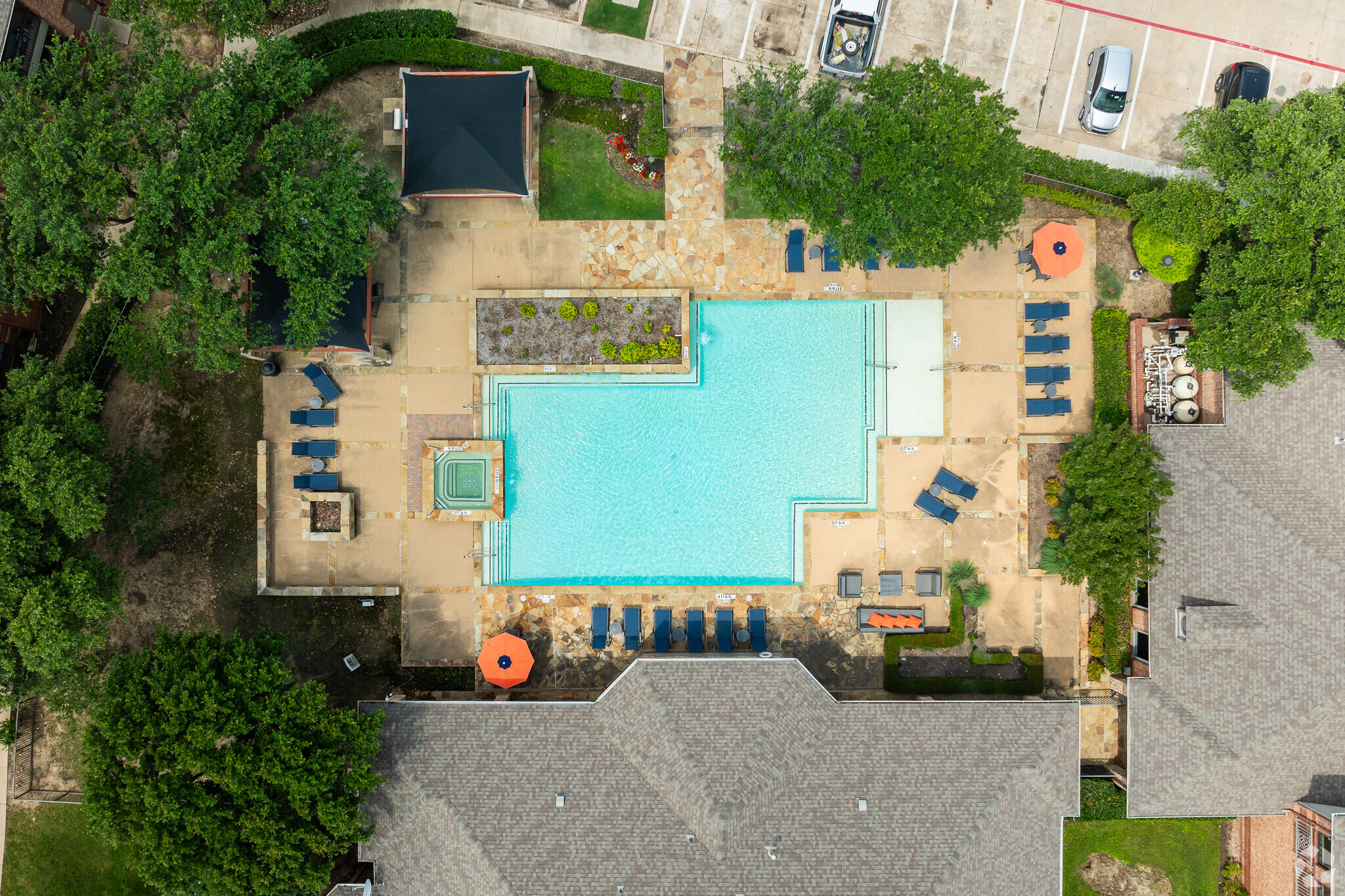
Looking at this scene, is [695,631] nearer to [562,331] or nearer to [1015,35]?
[562,331]

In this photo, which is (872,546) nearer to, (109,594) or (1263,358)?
(1263,358)

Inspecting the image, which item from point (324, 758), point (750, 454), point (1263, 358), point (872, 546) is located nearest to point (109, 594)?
point (324, 758)

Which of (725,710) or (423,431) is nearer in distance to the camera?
(725,710)

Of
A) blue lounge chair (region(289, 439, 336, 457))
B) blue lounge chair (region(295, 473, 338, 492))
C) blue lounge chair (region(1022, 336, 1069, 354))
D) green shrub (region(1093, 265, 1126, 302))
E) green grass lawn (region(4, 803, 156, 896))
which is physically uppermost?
green shrub (region(1093, 265, 1126, 302))

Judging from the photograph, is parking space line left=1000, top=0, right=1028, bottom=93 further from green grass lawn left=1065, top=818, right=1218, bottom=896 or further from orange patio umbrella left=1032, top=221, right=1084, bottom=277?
green grass lawn left=1065, top=818, right=1218, bottom=896

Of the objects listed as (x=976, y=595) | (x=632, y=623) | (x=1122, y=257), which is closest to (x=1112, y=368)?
(x=1122, y=257)

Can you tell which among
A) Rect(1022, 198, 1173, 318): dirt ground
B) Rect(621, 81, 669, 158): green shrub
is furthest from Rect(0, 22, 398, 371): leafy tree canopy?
Rect(1022, 198, 1173, 318): dirt ground
